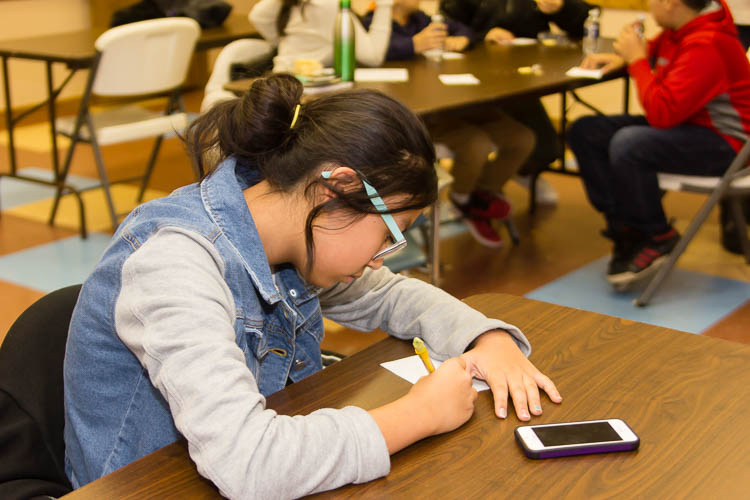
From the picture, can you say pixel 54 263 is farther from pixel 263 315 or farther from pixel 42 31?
pixel 42 31

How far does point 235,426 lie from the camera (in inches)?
31.9

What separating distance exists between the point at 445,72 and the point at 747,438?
2.32m

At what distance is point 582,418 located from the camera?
37.1 inches

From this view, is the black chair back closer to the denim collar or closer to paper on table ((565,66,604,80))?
the denim collar

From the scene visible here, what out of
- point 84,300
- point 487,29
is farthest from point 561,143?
point 84,300

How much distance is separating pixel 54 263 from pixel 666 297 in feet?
7.31

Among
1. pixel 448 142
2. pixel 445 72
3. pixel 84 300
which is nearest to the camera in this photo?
pixel 84 300

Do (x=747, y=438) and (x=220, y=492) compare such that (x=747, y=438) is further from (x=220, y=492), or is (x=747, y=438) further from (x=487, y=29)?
(x=487, y=29)

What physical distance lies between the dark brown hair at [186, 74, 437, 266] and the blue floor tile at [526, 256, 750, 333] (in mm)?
1809

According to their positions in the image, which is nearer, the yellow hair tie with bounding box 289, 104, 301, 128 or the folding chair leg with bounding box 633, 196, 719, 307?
the yellow hair tie with bounding box 289, 104, 301, 128

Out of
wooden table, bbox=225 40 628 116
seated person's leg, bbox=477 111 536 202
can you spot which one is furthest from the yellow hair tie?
seated person's leg, bbox=477 111 536 202

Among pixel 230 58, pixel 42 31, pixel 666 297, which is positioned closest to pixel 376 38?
pixel 230 58

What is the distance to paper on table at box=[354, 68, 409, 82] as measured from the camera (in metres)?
2.92

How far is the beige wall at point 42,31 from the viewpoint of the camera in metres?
5.20
